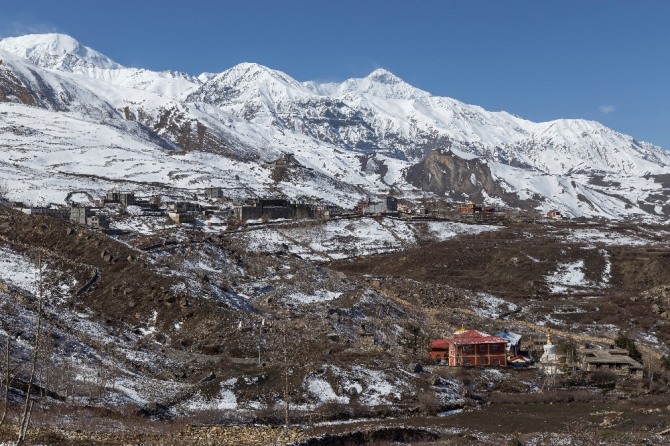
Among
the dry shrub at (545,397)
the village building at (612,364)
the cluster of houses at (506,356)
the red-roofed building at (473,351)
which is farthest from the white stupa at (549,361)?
the dry shrub at (545,397)

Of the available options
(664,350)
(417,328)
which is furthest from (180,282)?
(664,350)

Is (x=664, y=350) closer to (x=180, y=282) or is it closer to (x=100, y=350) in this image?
(x=180, y=282)

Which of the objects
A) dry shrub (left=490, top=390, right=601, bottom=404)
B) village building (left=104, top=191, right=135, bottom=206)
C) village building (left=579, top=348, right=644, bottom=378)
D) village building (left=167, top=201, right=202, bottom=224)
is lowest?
dry shrub (left=490, top=390, right=601, bottom=404)

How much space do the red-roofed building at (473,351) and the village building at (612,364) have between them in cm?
674

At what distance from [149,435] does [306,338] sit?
99.5 ft

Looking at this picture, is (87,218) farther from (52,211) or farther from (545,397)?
(545,397)

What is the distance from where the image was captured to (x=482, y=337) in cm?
6788

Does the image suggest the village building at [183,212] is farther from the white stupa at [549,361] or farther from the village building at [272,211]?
the white stupa at [549,361]

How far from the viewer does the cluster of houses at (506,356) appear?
213ft

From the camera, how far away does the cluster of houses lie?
6481 centimetres

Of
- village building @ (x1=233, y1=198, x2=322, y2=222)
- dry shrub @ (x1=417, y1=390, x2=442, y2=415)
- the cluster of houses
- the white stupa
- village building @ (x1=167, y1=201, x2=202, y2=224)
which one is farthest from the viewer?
village building @ (x1=233, y1=198, x2=322, y2=222)

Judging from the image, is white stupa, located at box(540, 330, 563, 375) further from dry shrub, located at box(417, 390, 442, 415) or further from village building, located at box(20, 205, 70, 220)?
village building, located at box(20, 205, 70, 220)

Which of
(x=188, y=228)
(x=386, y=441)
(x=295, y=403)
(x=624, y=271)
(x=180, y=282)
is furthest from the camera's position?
(x=188, y=228)

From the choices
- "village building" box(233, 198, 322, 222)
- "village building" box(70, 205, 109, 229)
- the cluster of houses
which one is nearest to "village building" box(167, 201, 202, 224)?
"village building" box(233, 198, 322, 222)
